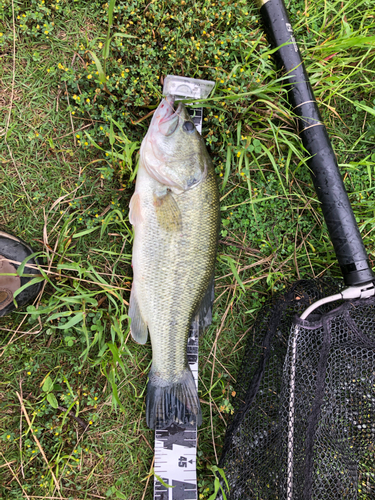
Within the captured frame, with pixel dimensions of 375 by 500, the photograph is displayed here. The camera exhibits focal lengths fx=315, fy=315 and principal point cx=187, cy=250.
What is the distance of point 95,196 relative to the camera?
2537 millimetres

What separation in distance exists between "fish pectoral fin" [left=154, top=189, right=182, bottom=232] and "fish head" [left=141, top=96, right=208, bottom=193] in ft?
0.26

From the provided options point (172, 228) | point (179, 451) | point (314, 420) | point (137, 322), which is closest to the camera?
point (172, 228)

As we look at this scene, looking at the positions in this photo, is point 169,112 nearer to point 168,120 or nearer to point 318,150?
point 168,120

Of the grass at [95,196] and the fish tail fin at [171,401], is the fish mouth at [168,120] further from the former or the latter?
the fish tail fin at [171,401]

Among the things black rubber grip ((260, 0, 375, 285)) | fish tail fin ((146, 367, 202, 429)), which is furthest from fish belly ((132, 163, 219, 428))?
black rubber grip ((260, 0, 375, 285))

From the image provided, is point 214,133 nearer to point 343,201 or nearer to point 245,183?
point 245,183

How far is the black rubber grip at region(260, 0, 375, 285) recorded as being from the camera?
2404 mm

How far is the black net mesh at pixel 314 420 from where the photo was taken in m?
2.29

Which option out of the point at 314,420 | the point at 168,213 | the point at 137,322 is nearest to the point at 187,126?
the point at 168,213

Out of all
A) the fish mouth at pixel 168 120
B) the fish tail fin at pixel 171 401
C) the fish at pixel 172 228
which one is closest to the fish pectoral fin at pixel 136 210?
the fish at pixel 172 228

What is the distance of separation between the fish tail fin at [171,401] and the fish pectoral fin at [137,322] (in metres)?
0.29

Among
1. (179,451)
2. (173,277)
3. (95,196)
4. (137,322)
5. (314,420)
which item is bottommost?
(179,451)

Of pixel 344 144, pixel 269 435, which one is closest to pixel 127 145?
pixel 344 144

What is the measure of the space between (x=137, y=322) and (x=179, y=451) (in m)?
1.12
